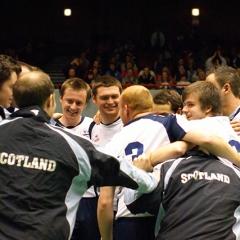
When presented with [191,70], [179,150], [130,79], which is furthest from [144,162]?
[191,70]

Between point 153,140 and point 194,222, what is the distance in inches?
26.3

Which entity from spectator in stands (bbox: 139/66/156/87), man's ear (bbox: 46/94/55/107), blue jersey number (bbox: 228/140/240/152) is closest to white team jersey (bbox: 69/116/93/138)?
blue jersey number (bbox: 228/140/240/152)

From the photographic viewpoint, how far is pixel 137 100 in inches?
140

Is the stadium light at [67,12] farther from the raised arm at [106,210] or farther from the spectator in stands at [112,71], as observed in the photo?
the raised arm at [106,210]

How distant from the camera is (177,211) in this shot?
2.96 metres

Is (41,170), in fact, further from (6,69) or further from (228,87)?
(228,87)

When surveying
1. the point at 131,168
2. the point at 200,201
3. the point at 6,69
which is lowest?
the point at 200,201

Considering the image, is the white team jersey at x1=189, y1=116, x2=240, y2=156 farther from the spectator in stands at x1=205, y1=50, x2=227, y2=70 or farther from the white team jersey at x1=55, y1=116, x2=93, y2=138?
the spectator in stands at x1=205, y1=50, x2=227, y2=70

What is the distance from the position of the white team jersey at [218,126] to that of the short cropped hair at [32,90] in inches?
36.7

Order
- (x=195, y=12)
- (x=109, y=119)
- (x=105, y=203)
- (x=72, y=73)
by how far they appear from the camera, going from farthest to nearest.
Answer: (x=195, y=12) < (x=72, y=73) < (x=109, y=119) < (x=105, y=203)

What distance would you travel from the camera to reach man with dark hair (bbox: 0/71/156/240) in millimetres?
2617

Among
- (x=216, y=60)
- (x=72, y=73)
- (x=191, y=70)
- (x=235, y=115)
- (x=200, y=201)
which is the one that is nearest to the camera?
(x=200, y=201)

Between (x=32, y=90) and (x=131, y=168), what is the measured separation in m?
0.68

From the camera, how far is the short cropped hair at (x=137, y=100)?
356 cm
